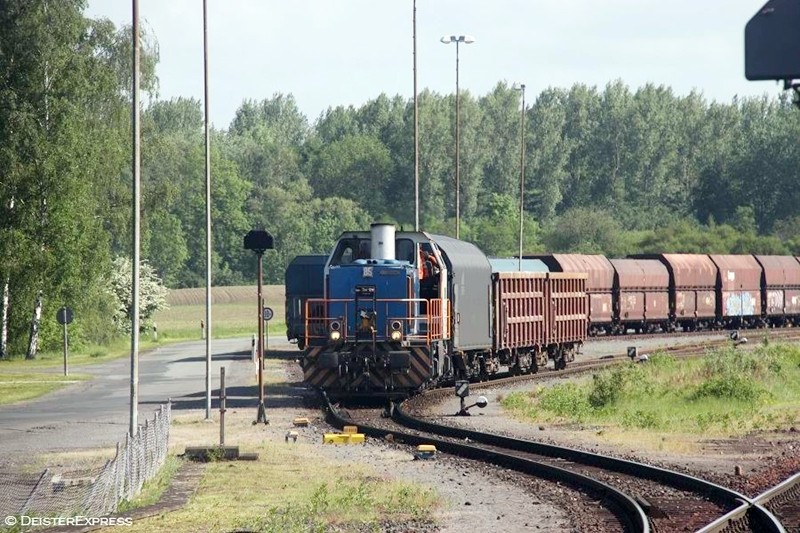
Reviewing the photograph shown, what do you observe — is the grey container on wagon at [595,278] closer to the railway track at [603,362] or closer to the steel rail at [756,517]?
the railway track at [603,362]

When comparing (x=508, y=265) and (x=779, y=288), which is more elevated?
(x=508, y=265)

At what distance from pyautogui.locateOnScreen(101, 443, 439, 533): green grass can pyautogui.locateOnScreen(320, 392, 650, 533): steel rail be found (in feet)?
7.09

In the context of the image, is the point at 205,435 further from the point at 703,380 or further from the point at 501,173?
the point at 501,173

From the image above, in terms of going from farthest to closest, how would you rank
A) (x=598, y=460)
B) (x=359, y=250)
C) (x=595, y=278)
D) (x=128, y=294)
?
(x=128, y=294), (x=595, y=278), (x=359, y=250), (x=598, y=460)

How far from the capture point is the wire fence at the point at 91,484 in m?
16.4

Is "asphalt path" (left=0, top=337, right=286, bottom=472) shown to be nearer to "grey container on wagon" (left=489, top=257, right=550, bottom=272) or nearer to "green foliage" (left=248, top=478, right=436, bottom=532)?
"green foliage" (left=248, top=478, right=436, bottom=532)

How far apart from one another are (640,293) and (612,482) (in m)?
47.7

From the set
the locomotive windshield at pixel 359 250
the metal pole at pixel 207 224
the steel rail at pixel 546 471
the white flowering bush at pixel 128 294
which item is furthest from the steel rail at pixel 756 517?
the white flowering bush at pixel 128 294

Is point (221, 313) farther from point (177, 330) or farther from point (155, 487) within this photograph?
point (155, 487)

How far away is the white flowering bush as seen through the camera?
249 feet

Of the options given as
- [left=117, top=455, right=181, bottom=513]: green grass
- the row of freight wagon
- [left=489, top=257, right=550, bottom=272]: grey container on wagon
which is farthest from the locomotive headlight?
the row of freight wagon

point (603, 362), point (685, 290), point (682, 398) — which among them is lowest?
point (682, 398)

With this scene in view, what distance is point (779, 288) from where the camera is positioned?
76.4m

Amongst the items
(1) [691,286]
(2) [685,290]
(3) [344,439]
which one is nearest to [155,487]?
(3) [344,439]
